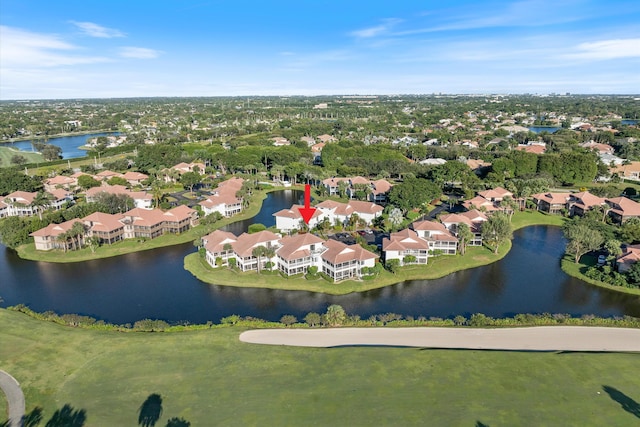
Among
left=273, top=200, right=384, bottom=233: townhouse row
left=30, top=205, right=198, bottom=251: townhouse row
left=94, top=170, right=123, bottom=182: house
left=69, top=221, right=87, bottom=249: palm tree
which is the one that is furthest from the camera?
left=94, top=170, right=123, bottom=182: house

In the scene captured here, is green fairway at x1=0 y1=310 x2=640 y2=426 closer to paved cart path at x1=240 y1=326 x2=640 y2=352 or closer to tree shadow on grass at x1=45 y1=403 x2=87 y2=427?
tree shadow on grass at x1=45 y1=403 x2=87 y2=427

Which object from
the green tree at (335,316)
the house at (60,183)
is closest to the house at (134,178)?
the house at (60,183)

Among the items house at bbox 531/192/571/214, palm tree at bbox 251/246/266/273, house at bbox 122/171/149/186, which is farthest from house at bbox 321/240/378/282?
house at bbox 122/171/149/186

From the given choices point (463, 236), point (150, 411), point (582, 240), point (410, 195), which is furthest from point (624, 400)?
point (410, 195)

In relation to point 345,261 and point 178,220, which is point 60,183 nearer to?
point 178,220

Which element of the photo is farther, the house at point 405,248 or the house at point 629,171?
the house at point 629,171

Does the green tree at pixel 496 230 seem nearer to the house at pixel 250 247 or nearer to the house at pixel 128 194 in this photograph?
the house at pixel 250 247
